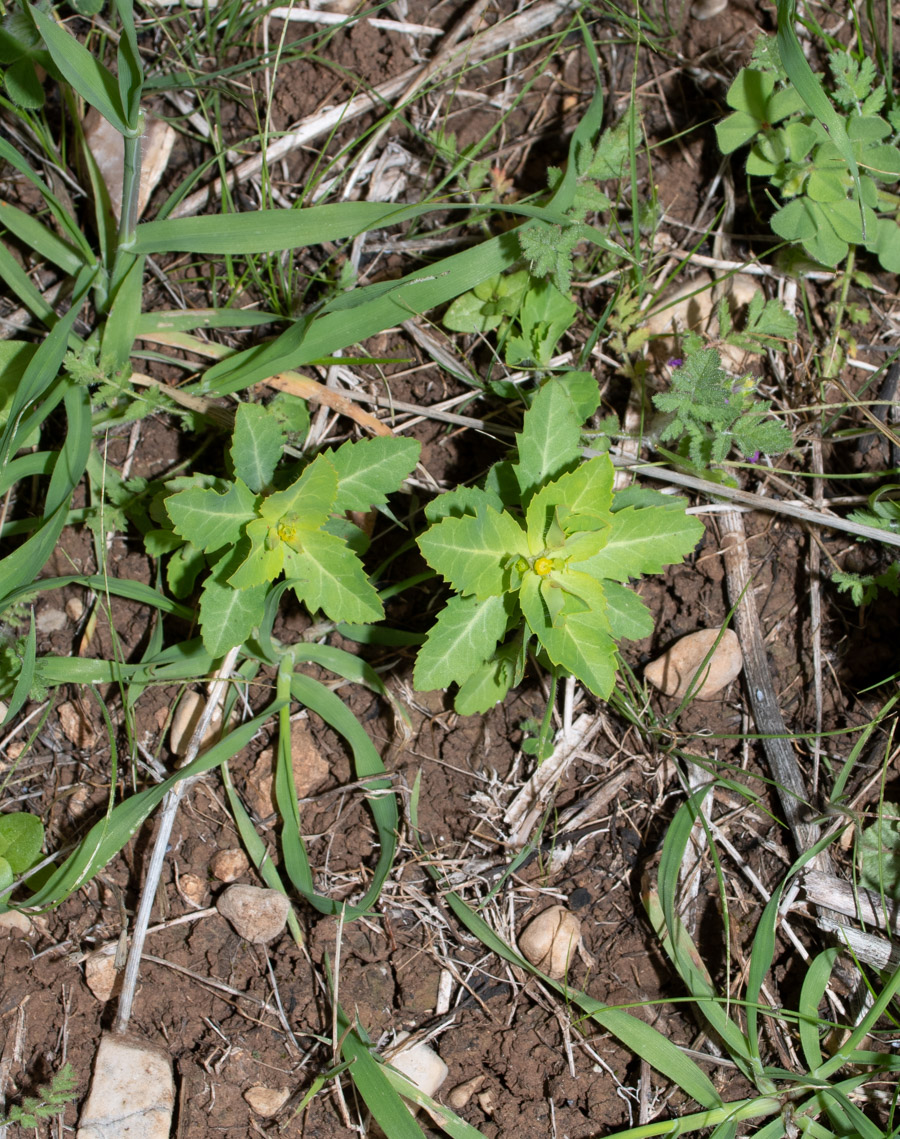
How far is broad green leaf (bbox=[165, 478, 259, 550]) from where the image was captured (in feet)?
7.89

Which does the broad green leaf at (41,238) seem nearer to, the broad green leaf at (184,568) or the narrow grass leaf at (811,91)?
the broad green leaf at (184,568)

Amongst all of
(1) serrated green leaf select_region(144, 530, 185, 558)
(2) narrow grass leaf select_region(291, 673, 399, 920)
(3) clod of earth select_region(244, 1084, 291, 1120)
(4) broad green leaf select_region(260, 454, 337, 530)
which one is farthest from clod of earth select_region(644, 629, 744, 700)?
(3) clod of earth select_region(244, 1084, 291, 1120)

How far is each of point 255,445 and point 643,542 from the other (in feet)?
3.97

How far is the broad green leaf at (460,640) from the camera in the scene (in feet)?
7.92

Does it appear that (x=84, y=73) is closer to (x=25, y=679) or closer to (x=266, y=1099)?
(x=25, y=679)

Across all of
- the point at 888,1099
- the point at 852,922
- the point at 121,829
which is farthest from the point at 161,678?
the point at 888,1099

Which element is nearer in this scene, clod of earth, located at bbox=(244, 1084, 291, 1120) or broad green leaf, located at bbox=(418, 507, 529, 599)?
broad green leaf, located at bbox=(418, 507, 529, 599)

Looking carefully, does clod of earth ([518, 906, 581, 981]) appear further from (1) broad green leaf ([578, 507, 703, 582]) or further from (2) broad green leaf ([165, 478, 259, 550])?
(2) broad green leaf ([165, 478, 259, 550])

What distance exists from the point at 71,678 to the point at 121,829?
0.55 metres

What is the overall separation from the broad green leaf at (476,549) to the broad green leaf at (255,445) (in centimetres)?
61

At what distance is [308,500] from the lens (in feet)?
8.00

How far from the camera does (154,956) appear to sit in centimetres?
272

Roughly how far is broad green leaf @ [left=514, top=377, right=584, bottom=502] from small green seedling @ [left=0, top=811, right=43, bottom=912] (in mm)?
1916

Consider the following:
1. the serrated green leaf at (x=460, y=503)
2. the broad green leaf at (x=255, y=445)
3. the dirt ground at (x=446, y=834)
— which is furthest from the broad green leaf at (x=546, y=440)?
the broad green leaf at (x=255, y=445)
